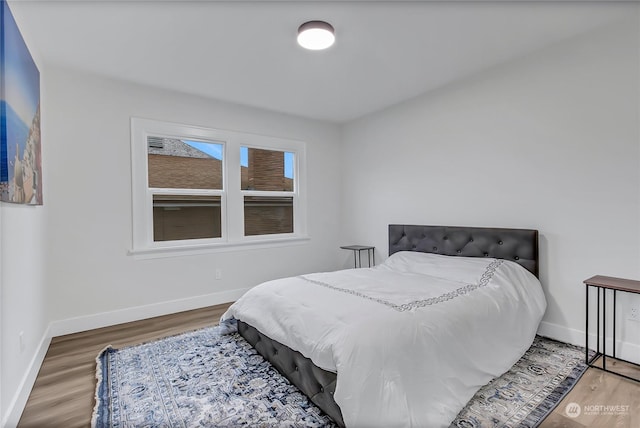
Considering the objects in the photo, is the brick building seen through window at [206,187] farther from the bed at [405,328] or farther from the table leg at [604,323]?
the table leg at [604,323]

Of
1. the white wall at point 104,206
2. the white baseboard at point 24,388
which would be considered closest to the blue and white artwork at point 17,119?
the white wall at point 104,206

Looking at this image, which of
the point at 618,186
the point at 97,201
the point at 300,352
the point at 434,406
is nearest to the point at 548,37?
the point at 618,186

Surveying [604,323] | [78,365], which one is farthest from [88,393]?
[604,323]

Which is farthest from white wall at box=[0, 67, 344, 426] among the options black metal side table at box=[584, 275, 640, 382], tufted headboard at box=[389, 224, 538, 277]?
black metal side table at box=[584, 275, 640, 382]

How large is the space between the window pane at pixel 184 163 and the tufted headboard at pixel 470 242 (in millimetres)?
2341

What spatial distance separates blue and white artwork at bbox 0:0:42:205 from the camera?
154 cm

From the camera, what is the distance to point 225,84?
3.23 m

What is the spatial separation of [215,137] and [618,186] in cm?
382

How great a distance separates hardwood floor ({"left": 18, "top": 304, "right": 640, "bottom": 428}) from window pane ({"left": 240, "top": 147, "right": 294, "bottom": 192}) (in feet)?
6.96

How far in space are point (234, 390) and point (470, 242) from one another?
246 centimetres

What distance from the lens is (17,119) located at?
176 centimetres

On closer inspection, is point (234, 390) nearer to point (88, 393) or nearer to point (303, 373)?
point (303, 373)

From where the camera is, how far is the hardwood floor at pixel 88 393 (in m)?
1.67

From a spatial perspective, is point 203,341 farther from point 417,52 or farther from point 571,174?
point 571,174
